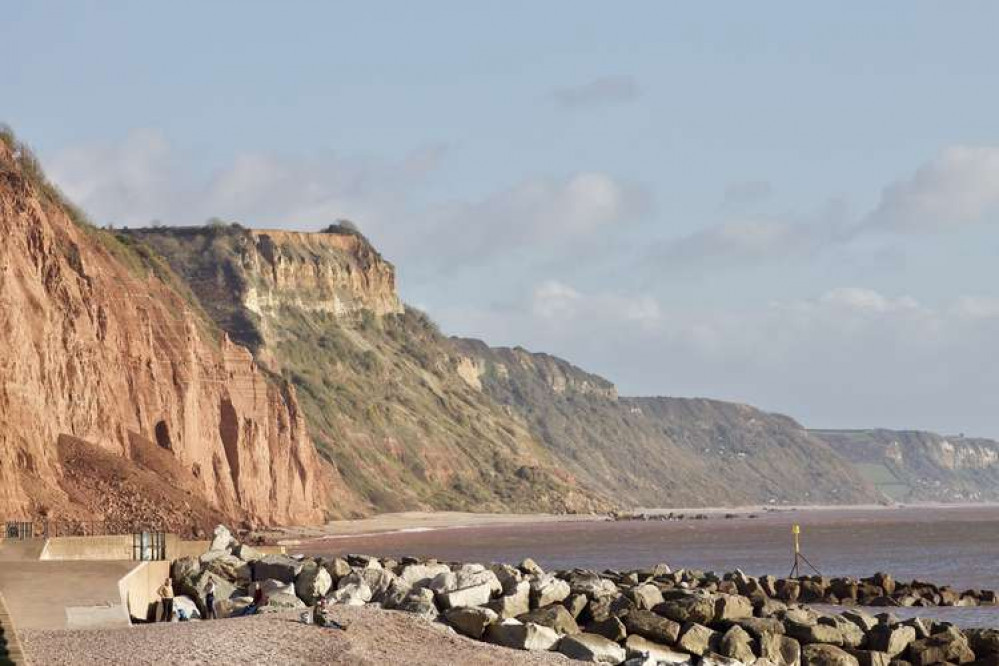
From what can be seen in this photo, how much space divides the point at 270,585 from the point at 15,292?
4342cm

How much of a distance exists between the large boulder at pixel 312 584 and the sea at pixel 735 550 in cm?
2031

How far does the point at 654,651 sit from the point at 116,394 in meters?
67.7

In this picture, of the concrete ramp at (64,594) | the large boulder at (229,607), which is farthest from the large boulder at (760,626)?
the concrete ramp at (64,594)

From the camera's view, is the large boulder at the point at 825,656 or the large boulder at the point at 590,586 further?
the large boulder at the point at 590,586

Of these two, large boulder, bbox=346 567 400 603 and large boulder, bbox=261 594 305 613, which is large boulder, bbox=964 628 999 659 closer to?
large boulder, bbox=346 567 400 603

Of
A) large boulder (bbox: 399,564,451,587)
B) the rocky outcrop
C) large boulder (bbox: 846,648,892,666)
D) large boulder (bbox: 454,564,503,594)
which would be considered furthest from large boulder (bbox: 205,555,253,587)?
large boulder (bbox: 846,648,892,666)

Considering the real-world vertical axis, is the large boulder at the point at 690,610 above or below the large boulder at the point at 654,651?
above

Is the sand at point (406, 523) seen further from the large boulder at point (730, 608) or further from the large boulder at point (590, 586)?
the large boulder at point (730, 608)

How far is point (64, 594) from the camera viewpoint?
3131cm

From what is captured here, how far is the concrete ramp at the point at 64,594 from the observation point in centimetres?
3030

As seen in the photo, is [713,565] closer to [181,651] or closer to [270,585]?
[270,585]

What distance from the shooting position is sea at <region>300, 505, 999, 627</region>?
242 ft

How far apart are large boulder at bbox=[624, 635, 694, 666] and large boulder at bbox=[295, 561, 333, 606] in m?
6.51

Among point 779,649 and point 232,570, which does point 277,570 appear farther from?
point 779,649
